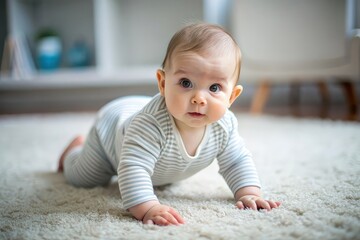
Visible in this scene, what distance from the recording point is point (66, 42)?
257 centimetres

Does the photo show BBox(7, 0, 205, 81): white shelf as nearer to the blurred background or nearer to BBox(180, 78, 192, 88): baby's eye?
the blurred background

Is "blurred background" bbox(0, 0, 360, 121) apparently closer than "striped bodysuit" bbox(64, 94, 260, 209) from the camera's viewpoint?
No

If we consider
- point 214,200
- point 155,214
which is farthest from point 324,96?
point 155,214

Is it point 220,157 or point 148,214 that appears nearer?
point 148,214

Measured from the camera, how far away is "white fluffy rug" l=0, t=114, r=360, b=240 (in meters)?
0.53

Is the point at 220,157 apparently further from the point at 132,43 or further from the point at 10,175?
the point at 132,43

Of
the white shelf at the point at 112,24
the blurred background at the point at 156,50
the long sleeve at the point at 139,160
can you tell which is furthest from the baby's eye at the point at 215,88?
the white shelf at the point at 112,24

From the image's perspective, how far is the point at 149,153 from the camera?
0.64 metres

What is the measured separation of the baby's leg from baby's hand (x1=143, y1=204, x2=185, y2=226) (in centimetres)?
25

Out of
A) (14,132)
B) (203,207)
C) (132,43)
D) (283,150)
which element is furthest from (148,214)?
(132,43)

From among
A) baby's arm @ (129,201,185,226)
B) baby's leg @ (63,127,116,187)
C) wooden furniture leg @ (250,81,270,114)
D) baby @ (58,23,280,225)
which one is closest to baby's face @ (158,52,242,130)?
baby @ (58,23,280,225)

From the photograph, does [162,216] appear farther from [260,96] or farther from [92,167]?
[260,96]

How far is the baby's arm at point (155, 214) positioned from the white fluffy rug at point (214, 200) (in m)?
0.01

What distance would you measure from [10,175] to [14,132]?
0.70 metres
